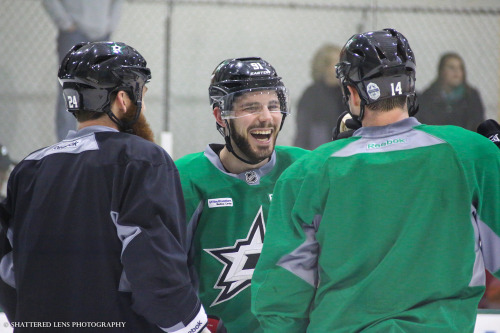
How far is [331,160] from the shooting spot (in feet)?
5.74

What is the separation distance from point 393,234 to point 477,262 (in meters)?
0.26

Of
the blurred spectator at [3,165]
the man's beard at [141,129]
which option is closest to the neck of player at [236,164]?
the man's beard at [141,129]

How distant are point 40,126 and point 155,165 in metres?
3.64

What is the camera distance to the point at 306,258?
177cm

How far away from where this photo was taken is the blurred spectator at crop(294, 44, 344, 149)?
5.36 m

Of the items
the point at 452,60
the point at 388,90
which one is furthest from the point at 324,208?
the point at 452,60

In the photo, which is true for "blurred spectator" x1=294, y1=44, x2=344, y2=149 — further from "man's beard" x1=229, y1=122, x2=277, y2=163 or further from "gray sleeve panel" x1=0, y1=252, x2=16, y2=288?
"gray sleeve panel" x1=0, y1=252, x2=16, y2=288

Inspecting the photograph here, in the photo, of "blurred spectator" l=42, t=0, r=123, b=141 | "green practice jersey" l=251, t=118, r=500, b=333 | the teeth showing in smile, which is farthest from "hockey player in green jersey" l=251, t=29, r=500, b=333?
"blurred spectator" l=42, t=0, r=123, b=141

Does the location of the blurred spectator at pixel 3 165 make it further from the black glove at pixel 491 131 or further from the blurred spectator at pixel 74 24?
the black glove at pixel 491 131

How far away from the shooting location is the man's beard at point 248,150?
8.00ft

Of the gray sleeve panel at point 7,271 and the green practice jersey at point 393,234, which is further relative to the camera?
the gray sleeve panel at point 7,271

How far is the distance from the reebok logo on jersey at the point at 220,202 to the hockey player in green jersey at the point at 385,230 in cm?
58

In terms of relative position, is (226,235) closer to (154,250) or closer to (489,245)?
(154,250)

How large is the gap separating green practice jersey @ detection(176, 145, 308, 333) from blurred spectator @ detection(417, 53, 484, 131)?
11.3 ft
